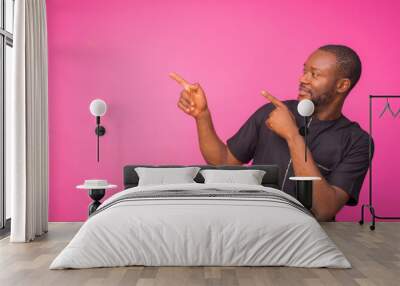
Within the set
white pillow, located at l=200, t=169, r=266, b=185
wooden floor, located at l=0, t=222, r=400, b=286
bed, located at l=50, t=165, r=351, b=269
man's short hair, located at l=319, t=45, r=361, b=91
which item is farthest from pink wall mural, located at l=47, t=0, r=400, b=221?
bed, located at l=50, t=165, r=351, b=269

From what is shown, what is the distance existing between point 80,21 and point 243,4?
2.09 metres

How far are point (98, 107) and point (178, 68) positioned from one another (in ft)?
3.75

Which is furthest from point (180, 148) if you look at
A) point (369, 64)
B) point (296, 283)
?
point (296, 283)

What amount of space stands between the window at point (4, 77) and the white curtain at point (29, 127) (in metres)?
0.44

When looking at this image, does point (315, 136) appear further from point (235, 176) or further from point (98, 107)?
point (98, 107)

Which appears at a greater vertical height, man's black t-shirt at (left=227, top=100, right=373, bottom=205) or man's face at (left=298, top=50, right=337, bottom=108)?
man's face at (left=298, top=50, right=337, bottom=108)

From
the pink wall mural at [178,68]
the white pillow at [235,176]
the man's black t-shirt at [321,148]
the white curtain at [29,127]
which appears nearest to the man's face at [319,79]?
the pink wall mural at [178,68]

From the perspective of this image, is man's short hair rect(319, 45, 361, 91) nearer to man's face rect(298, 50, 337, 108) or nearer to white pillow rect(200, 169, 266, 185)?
man's face rect(298, 50, 337, 108)

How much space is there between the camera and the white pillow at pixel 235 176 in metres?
6.24

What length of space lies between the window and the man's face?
356 centimetres

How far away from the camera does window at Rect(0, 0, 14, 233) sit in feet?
20.1

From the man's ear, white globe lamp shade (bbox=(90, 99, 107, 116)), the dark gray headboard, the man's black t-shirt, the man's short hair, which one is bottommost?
the dark gray headboard

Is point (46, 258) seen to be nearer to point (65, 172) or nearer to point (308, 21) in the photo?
point (65, 172)

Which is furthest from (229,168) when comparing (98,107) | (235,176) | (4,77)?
(4,77)
